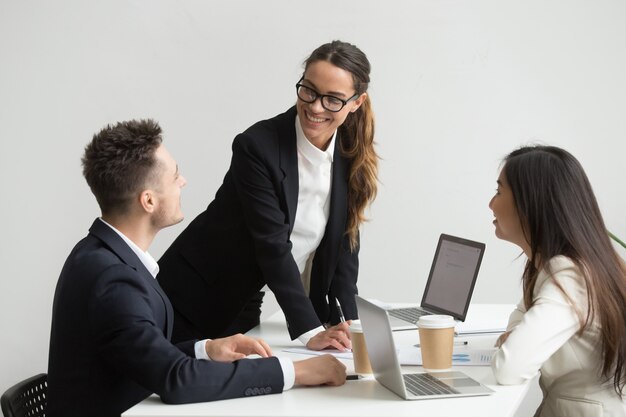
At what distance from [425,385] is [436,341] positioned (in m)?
0.13

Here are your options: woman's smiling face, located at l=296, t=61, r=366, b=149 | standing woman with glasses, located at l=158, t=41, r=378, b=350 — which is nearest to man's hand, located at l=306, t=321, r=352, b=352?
standing woman with glasses, located at l=158, t=41, r=378, b=350

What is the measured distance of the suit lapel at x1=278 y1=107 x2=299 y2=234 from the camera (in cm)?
243

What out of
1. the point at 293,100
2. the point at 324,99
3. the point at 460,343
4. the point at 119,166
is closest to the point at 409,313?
the point at 460,343

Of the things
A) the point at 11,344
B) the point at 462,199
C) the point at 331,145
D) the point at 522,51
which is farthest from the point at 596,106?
the point at 11,344

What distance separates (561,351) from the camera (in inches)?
72.5

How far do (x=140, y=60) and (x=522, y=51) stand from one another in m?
1.81

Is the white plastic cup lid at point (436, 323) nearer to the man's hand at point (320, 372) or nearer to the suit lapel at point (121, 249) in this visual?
the man's hand at point (320, 372)

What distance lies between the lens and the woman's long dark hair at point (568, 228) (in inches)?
71.5

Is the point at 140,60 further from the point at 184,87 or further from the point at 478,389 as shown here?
the point at 478,389

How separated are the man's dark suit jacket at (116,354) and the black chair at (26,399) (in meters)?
0.09

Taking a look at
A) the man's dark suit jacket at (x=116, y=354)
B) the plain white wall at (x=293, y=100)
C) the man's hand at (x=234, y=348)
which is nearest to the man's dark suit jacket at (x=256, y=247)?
the man's hand at (x=234, y=348)

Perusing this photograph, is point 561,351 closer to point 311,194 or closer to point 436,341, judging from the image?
point 436,341

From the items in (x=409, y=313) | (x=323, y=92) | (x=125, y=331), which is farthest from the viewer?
(x=409, y=313)

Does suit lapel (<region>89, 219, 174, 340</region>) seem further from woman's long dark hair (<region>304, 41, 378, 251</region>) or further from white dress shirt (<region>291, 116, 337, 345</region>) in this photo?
woman's long dark hair (<region>304, 41, 378, 251</region>)
